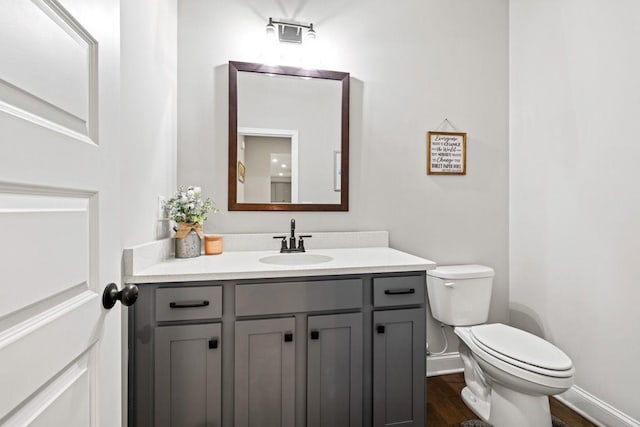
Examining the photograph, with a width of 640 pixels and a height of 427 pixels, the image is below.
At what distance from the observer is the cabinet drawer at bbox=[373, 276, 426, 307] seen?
4.94 ft

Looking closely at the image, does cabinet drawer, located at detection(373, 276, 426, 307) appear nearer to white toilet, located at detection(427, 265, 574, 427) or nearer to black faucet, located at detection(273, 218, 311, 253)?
white toilet, located at detection(427, 265, 574, 427)

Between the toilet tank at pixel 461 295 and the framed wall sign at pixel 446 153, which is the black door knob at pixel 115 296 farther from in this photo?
the framed wall sign at pixel 446 153

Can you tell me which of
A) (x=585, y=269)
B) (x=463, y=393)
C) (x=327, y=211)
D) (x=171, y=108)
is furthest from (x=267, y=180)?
(x=585, y=269)


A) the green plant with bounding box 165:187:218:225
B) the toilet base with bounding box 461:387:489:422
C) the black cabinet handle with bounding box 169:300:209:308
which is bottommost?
the toilet base with bounding box 461:387:489:422

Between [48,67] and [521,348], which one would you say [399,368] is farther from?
[48,67]

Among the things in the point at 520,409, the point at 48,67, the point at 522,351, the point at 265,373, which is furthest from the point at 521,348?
the point at 48,67

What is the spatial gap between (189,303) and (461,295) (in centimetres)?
154

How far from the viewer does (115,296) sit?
811 millimetres

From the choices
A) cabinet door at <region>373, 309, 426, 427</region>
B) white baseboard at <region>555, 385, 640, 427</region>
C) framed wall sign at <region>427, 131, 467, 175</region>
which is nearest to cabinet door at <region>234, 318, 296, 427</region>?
cabinet door at <region>373, 309, 426, 427</region>

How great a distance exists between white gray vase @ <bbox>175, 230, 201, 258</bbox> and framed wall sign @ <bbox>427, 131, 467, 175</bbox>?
1.57 metres

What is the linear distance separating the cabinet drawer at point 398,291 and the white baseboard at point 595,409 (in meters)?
1.15

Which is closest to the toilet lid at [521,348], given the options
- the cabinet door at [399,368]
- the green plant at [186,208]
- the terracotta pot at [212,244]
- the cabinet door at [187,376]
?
the cabinet door at [399,368]

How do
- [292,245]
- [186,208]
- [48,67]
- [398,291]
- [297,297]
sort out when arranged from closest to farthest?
1. [48,67]
2. [297,297]
3. [398,291]
4. [186,208]
5. [292,245]

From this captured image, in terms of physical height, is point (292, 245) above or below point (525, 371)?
above
